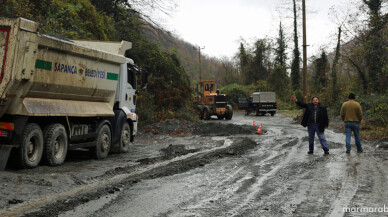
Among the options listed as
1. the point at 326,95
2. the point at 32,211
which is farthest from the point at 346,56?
the point at 32,211

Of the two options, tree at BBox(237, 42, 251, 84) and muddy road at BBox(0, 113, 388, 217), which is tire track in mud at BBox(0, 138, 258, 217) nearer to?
muddy road at BBox(0, 113, 388, 217)

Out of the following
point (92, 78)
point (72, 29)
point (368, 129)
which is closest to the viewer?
point (92, 78)

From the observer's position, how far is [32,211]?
515 cm


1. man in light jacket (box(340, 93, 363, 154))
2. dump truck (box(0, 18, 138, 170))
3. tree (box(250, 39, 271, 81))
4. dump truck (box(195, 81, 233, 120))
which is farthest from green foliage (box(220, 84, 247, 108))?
dump truck (box(0, 18, 138, 170))

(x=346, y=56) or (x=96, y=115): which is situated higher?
(x=346, y=56)

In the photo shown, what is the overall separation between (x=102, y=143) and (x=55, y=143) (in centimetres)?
219

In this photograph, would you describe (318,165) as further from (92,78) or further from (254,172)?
(92,78)

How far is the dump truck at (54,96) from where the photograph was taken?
7.61 m

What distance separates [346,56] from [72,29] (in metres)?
20.9

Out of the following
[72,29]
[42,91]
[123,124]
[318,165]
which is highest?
[72,29]

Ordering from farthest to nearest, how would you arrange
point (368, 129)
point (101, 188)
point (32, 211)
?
point (368, 129) → point (101, 188) → point (32, 211)

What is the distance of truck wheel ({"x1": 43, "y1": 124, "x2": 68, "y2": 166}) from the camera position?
8.73 meters

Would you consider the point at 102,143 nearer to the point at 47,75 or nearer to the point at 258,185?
the point at 47,75

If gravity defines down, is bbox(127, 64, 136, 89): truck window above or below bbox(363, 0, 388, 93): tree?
below
